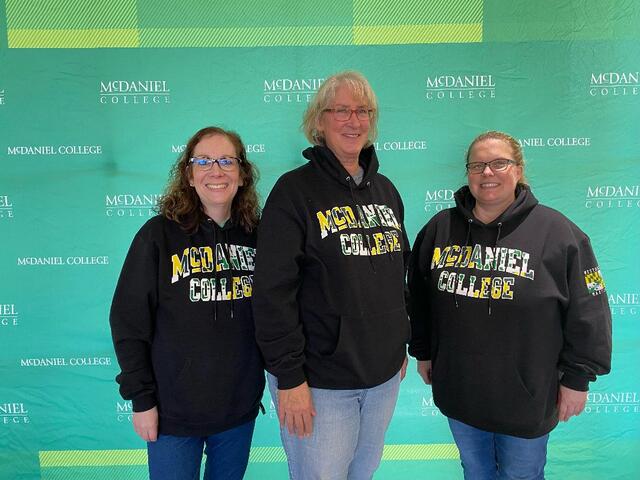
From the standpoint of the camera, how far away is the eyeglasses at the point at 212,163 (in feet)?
4.06

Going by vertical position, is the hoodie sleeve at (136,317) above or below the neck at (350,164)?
below

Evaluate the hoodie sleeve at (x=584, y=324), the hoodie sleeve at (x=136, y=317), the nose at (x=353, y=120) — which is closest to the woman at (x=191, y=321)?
the hoodie sleeve at (x=136, y=317)

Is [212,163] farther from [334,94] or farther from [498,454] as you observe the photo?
[498,454]

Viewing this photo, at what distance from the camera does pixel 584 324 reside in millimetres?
1276

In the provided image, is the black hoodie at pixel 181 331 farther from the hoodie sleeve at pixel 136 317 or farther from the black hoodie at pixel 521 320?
the black hoodie at pixel 521 320

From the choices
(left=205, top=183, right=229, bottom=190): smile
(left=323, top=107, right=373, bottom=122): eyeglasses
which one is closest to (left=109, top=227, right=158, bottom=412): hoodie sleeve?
(left=205, top=183, right=229, bottom=190): smile

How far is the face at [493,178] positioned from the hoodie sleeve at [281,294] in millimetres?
589

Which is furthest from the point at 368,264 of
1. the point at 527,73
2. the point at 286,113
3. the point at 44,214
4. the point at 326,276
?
the point at 44,214

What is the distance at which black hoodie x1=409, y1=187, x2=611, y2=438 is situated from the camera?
128 centimetres

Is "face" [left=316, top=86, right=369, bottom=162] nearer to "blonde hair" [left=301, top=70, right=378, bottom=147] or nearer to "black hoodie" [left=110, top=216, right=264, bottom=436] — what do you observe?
"blonde hair" [left=301, top=70, right=378, bottom=147]

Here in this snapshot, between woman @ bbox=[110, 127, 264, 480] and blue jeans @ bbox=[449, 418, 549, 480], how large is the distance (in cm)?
69

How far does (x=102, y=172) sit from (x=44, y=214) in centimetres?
33

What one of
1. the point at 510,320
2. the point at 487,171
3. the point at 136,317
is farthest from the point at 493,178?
the point at 136,317

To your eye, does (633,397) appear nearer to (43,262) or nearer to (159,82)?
(159,82)
